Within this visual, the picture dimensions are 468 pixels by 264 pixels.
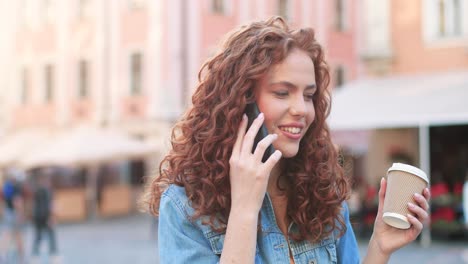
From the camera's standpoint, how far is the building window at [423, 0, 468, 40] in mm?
14664

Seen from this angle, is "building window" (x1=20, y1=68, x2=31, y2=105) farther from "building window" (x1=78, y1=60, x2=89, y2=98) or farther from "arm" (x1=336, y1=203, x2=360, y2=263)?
"arm" (x1=336, y1=203, x2=360, y2=263)

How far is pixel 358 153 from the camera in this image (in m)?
24.6

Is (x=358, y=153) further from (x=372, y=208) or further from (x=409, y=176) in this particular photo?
(x=409, y=176)

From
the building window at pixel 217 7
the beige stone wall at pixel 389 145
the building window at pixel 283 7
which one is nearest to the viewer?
the beige stone wall at pixel 389 145

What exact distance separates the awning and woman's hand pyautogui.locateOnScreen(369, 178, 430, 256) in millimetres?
9945

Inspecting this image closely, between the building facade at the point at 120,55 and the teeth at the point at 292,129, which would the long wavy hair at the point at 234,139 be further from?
the building facade at the point at 120,55

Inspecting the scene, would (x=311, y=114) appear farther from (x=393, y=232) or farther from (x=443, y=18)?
(x=443, y=18)

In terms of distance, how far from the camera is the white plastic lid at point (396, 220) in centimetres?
185

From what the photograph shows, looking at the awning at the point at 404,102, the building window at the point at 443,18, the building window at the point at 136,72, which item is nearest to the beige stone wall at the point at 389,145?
the awning at the point at 404,102

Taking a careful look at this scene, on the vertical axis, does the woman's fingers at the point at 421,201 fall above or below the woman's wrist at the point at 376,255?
above

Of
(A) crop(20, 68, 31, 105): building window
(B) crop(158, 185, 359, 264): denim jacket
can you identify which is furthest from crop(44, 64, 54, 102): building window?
(B) crop(158, 185, 359, 264): denim jacket

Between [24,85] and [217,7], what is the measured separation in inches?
334

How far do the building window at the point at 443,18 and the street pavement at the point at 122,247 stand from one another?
4.65 metres

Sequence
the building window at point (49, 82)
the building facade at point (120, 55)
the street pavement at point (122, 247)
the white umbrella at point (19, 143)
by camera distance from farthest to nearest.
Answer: the building window at point (49, 82) < the building facade at point (120, 55) < the white umbrella at point (19, 143) < the street pavement at point (122, 247)
